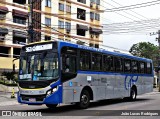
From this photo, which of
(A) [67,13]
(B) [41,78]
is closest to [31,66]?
(B) [41,78]

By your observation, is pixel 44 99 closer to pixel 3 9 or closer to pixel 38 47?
pixel 38 47

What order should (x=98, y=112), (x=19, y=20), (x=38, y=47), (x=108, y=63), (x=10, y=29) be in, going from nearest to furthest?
(x=98, y=112), (x=38, y=47), (x=108, y=63), (x=10, y=29), (x=19, y=20)

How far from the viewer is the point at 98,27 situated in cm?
6347

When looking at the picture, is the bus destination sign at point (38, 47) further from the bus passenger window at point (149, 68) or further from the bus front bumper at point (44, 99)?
the bus passenger window at point (149, 68)

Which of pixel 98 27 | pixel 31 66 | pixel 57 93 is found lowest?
pixel 57 93

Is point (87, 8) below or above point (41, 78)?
above

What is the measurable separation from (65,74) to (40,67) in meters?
1.19

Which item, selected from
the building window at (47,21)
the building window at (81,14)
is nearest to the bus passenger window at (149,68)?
the building window at (47,21)

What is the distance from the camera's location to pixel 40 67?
14.7 meters

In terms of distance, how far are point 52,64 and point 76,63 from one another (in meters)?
1.63

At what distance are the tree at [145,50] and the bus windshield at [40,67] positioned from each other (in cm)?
6890

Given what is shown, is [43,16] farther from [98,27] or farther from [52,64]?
Result: [52,64]

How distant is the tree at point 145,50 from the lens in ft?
271

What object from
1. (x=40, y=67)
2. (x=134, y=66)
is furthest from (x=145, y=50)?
(x=40, y=67)
